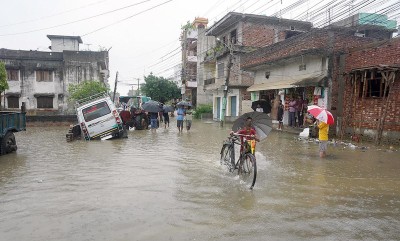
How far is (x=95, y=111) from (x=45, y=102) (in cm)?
2234

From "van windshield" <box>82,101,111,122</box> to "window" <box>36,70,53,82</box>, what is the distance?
21.9 metres

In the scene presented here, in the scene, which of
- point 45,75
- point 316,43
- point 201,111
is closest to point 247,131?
point 316,43

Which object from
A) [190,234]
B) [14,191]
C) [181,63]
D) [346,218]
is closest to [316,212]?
[346,218]

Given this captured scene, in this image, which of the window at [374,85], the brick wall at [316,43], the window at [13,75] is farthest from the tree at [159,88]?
the window at [374,85]

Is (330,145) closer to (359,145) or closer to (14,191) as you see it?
(359,145)

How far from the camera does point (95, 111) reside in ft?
50.4

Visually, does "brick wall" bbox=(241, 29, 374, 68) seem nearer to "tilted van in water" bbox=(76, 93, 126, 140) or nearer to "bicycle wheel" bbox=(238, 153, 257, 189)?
"tilted van in water" bbox=(76, 93, 126, 140)

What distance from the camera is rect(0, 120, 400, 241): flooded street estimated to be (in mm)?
4434

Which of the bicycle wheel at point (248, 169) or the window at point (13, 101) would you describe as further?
the window at point (13, 101)

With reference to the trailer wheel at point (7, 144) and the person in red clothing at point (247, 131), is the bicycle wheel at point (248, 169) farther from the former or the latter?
the trailer wheel at point (7, 144)

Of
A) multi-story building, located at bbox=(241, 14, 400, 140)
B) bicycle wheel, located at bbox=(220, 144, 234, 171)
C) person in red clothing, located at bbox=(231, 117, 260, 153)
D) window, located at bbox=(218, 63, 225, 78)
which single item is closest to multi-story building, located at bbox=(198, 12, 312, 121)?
window, located at bbox=(218, 63, 225, 78)

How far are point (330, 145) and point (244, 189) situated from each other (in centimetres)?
810

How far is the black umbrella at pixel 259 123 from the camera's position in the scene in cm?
756

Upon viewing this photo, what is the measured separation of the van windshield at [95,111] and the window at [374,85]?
Answer: 37.5 feet
